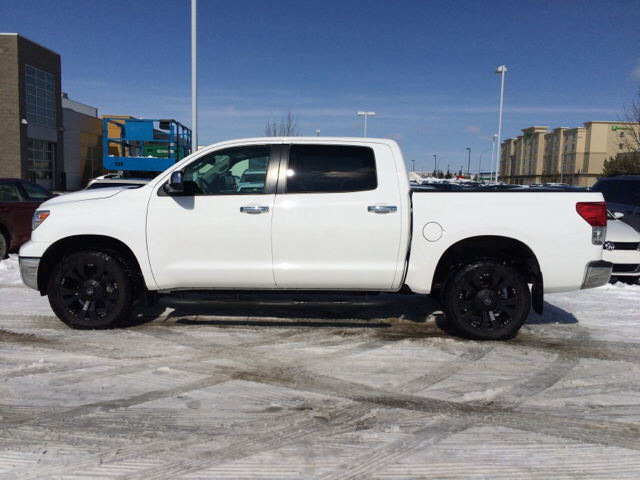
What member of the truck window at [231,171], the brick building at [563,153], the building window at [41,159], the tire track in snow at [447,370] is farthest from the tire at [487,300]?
the brick building at [563,153]

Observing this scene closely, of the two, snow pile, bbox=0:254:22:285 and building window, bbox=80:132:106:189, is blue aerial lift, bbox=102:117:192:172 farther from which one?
building window, bbox=80:132:106:189

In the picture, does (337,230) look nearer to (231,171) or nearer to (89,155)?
(231,171)

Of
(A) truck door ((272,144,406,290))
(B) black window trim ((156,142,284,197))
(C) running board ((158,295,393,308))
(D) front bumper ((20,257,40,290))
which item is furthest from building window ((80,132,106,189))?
(A) truck door ((272,144,406,290))

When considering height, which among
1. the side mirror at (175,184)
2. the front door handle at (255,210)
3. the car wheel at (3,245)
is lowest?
the car wheel at (3,245)

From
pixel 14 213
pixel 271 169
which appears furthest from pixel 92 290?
pixel 14 213

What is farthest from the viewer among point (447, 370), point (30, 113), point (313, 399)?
point (30, 113)

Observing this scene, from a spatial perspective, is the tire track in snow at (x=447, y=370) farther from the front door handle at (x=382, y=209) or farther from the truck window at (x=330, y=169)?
the truck window at (x=330, y=169)

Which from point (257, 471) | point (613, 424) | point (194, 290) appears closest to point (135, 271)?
point (194, 290)

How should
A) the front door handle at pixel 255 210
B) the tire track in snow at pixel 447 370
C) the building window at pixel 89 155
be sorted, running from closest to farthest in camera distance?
the tire track in snow at pixel 447 370 → the front door handle at pixel 255 210 → the building window at pixel 89 155

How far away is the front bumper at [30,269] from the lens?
544 cm

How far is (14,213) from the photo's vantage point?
990 cm

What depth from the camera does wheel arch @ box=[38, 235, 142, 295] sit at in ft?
18.1

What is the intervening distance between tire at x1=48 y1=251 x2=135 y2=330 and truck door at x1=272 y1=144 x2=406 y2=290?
1.64 m

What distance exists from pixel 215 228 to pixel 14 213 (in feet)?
21.6
